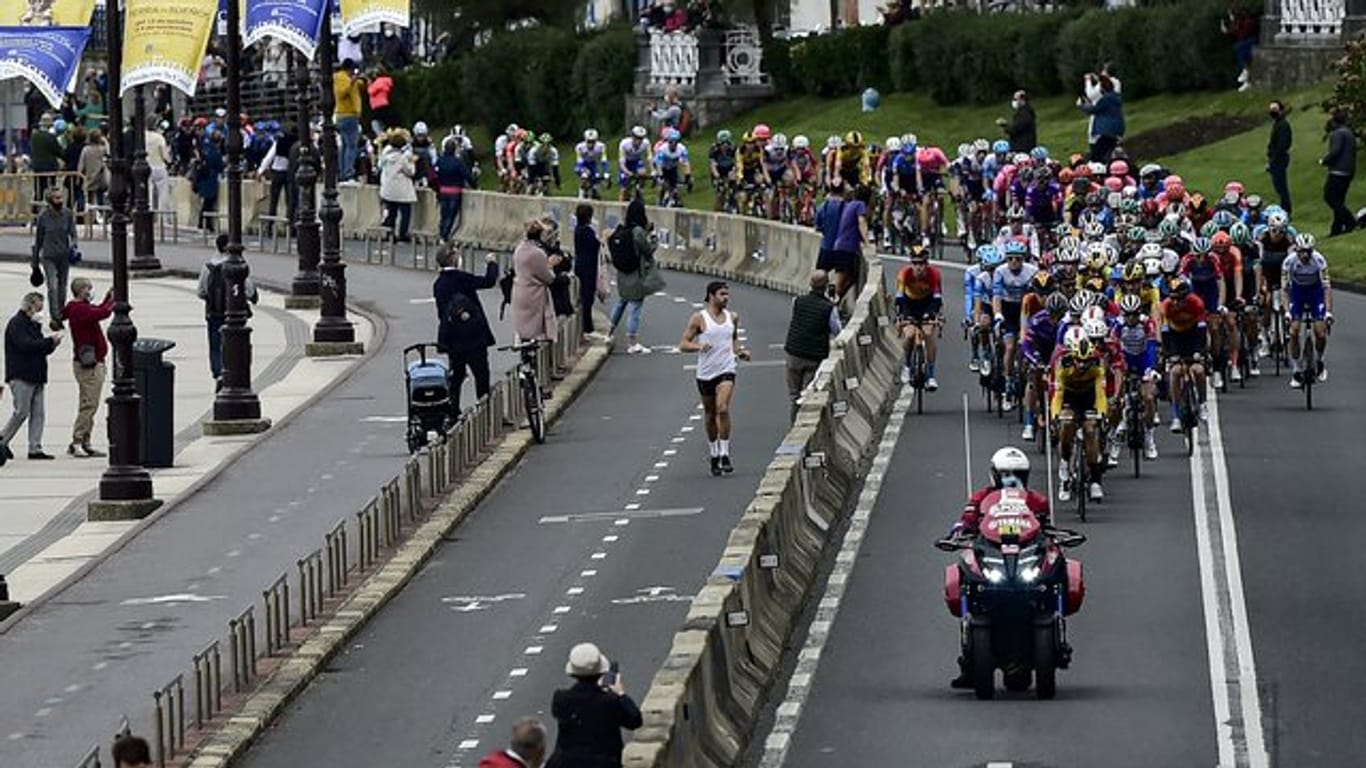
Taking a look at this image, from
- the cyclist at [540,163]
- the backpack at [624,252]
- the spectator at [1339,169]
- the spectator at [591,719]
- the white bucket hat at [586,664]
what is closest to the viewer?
the spectator at [591,719]

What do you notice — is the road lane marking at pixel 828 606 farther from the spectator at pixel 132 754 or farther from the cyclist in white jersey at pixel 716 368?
the spectator at pixel 132 754

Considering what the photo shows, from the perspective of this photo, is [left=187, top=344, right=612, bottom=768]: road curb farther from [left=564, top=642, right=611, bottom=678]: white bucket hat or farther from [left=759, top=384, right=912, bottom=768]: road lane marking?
[left=564, top=642, right=611, bottom=678]: white bucket hat

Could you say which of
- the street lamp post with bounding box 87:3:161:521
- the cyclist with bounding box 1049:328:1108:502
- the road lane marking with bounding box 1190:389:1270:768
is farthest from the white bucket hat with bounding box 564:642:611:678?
the street lamp post with bounding box 87:3:161:521

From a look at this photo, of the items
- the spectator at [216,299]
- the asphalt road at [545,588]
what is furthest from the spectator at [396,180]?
the asphalt road at [545,588]

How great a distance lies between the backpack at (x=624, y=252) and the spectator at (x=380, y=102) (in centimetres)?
3415

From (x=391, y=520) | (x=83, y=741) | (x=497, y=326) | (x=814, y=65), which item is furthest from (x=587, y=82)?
(x=83, y=741)

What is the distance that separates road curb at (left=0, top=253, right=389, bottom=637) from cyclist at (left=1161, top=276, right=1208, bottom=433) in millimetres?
8813

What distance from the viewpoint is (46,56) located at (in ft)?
99.5

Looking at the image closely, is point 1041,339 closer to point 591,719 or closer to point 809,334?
point 809,334

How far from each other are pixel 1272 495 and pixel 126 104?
64476mm

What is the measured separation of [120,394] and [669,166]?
1131 inches

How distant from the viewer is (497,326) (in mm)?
49406

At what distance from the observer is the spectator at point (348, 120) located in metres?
69.4

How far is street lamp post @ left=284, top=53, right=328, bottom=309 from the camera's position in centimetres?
5084
